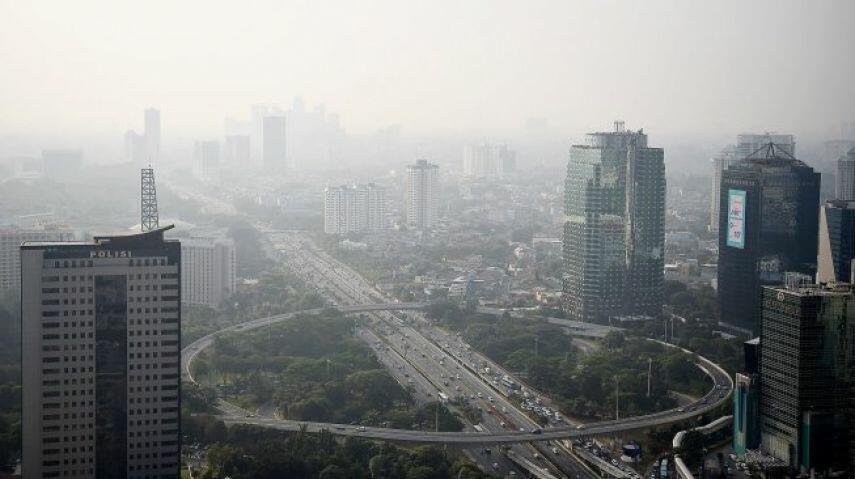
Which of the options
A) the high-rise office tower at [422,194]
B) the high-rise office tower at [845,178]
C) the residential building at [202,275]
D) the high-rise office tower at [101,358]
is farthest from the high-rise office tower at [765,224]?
the high-rise office tower at [422,194]

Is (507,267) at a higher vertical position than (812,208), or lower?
lower

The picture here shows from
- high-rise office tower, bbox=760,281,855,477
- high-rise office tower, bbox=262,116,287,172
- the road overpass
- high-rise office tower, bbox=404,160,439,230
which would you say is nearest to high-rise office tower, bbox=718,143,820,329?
the road overpass

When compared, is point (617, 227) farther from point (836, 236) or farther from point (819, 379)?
point (819, 379)

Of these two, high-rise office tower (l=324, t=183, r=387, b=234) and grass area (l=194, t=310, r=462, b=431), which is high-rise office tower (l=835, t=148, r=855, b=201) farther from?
high-rise office tower (l=324, t=183, r=387, b=234)

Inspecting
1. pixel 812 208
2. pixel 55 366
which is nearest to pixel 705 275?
pixel 812 208

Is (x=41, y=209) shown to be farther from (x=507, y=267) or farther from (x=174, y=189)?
(x=174, y=189)

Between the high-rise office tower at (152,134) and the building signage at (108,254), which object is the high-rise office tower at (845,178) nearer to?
the building signage at (108,254)

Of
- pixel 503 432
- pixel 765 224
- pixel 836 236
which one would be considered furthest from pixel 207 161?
pixel 503 432
